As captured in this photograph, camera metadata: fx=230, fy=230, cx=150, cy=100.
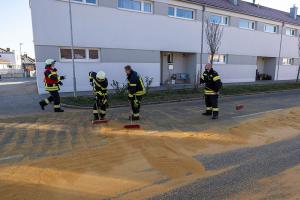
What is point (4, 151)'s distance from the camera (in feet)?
16.4

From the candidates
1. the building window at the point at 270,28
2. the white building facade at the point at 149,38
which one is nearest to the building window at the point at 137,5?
the white building facade at the point at 149,38

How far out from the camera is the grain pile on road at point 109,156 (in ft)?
11.9

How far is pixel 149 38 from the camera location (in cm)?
1642

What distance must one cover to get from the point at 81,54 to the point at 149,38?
5042 mm

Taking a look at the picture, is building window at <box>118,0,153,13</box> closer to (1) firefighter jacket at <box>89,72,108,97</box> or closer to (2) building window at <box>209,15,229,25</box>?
(2) building window at <box>209,15,229,25</box>

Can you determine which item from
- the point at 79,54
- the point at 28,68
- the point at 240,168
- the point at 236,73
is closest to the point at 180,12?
the point at 236,73

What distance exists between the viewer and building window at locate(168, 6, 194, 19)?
57.7 feet

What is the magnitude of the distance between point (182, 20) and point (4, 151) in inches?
625

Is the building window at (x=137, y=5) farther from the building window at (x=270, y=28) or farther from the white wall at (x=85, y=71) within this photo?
the building window at (x=270, y=28)

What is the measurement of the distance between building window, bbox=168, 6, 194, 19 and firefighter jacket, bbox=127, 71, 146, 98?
11659 millimetres

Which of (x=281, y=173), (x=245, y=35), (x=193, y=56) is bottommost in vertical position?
(x=281, y=173)

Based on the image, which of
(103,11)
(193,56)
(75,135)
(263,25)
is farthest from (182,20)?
(75,135)

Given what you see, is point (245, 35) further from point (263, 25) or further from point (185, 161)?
point (185, 161)

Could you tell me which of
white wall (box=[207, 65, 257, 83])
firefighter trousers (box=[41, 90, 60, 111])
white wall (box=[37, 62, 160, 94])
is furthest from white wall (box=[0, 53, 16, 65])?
firefighter trousers (box=[41, 90, 60, 111])
